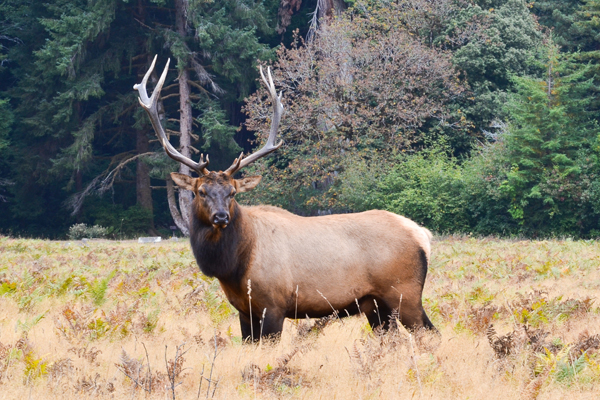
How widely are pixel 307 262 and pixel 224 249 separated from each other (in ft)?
2.71

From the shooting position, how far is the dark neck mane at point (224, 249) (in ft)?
21.6

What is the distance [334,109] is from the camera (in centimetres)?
2988

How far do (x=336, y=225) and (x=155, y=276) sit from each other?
557cm

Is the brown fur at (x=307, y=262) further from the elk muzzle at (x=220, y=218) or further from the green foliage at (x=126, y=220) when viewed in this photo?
the green foliage at (x=126, y=220)

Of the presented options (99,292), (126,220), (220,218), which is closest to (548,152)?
(126,220)

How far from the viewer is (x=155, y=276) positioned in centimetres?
1190

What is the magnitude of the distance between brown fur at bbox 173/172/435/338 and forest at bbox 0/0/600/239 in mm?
17711

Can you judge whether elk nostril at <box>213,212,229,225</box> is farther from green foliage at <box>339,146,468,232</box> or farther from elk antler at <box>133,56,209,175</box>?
green foliage at <box>339,146,468,232</box>

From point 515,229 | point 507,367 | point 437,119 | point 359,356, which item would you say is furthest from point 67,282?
point 437,119

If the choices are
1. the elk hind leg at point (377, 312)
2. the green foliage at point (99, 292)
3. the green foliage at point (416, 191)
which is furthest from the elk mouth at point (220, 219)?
the green foliage at point (416, 191)

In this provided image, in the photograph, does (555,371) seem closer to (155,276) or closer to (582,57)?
(155,276)

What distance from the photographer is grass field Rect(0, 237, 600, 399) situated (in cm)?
510

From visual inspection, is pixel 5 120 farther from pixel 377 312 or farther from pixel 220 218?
pixel 377 312

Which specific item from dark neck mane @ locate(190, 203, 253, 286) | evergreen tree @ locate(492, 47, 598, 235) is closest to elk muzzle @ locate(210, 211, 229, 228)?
dark neck mane @ locate(190, 203, 253, 286)
